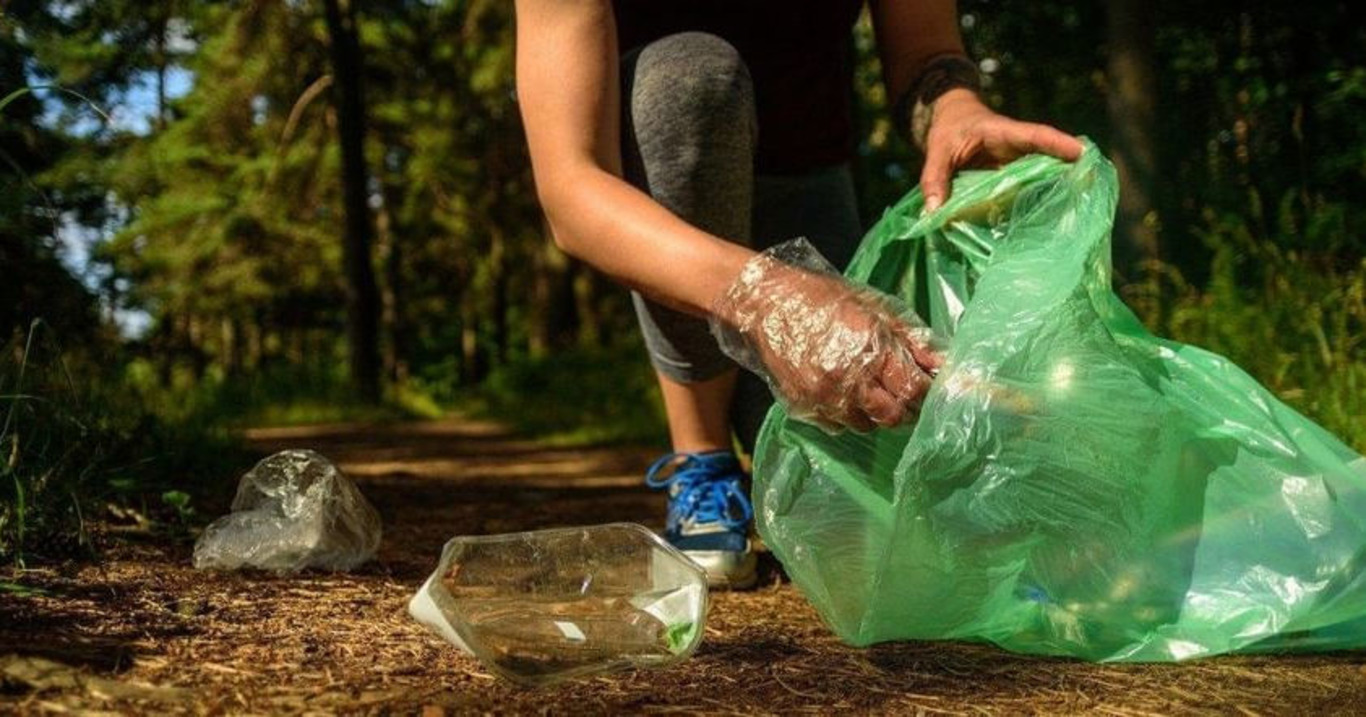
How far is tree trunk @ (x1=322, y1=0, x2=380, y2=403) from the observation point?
1030 cm

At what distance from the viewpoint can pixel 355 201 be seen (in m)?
10.7

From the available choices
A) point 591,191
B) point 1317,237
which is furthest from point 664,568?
point 1317,237

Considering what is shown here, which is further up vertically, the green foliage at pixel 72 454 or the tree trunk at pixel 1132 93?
the tree trunk at pixel 1132 93

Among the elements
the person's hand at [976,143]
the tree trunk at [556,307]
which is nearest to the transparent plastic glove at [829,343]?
the person's hand at [976,143]

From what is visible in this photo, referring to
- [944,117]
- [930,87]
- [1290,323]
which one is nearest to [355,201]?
[1290,323]

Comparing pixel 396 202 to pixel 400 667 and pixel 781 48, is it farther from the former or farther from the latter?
pixel 400 667

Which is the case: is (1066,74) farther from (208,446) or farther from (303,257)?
(303,257)

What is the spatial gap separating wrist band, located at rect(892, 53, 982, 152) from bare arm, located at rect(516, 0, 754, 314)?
0.55m

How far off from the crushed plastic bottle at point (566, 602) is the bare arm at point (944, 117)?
27.9 inches

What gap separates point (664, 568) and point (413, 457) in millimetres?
4599

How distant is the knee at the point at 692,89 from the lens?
202 cm

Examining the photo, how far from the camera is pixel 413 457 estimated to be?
5.95 m

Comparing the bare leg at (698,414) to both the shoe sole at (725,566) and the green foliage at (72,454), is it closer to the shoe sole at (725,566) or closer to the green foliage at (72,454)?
the shoe sole at (725,566)

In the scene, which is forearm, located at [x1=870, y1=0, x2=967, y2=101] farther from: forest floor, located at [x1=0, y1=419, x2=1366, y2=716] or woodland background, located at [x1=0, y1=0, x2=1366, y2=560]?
woodland background, located at [x1=0, y1=0, x2=1366, y2=560]
